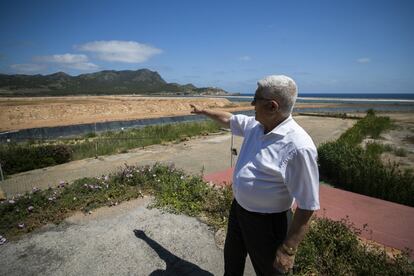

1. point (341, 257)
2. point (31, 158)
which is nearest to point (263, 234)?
point (341, 257)

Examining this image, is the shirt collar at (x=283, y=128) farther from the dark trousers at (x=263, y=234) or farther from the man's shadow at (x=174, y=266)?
the man's shadow at (x=174, y=266)

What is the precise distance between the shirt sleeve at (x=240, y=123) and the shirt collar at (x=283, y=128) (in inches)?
22.6

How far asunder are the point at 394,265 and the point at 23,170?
10673 mm

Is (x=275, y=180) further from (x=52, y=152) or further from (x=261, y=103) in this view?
(x=52, y=152)

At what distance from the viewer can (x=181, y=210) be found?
4.65 m

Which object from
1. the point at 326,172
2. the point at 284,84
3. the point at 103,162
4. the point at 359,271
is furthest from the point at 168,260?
the point at 103,162

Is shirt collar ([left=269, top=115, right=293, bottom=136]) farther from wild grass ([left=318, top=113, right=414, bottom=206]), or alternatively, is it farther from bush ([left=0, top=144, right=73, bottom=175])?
bush ([left=0, top=144, right=73, bottom=175])

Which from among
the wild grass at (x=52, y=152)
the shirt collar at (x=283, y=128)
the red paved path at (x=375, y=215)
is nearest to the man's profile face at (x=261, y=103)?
the shirt collar at (x=283, y=128)

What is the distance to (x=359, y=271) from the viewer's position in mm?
2842

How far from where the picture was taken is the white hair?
1.78m

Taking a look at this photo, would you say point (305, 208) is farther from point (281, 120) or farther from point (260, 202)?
point (281, 120)

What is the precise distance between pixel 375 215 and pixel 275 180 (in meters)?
4.04

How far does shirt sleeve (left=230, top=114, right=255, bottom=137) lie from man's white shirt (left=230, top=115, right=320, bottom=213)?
11.7 inches

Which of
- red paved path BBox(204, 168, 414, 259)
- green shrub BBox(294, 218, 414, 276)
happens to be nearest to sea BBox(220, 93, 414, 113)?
red paved path BBox(204, 168, 414, 259)
